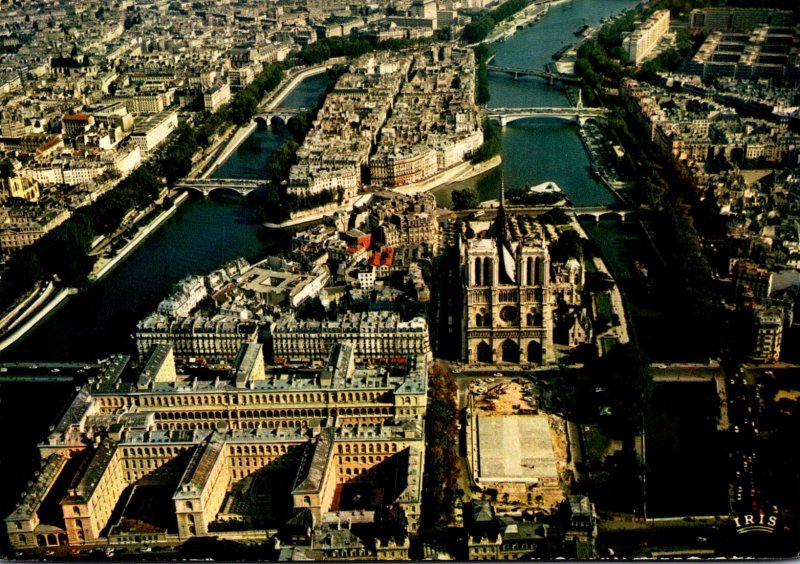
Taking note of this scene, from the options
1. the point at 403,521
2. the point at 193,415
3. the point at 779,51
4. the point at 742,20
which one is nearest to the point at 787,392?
the point at 403,521

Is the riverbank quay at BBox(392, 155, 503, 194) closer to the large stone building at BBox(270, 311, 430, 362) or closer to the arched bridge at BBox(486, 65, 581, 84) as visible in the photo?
the large stone building at BBox(270, 311, 430, 362)

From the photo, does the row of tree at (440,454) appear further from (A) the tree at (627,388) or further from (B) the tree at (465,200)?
(B) the tree at (465,200)

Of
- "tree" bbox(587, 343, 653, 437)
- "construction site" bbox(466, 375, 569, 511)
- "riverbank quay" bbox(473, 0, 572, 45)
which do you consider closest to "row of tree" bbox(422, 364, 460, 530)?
"construction site" bbox(466, 375, 569, 511)

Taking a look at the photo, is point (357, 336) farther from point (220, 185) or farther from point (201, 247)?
point (220, 185)

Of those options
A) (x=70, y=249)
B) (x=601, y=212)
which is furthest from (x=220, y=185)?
(x=601, y=212)

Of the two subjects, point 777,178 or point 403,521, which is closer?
point 403,521

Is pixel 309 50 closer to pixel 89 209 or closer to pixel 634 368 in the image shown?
pixel 89 209

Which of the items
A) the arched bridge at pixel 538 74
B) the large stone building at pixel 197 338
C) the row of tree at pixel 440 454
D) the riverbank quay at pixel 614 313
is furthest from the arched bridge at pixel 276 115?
the row of tree at pixel 440 454

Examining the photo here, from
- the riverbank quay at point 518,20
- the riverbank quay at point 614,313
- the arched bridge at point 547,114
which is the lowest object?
the riverbank quay at point 614,313
